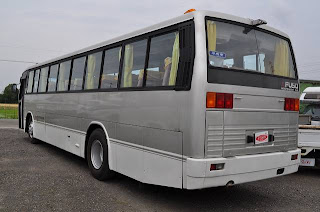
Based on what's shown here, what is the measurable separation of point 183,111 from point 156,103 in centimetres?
63

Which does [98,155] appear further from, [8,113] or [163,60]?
[8,113]

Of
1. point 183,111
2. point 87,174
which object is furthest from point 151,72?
point 87,174

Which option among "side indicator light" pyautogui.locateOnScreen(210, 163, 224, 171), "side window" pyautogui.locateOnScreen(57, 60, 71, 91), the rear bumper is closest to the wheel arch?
"side window" pyautogui.locateOnScreen(57, 60, 71, 91)

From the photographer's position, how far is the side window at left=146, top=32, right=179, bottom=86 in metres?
4.57

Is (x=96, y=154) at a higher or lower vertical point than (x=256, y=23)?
lower

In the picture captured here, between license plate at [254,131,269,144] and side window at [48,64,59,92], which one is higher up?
side window at [48,64,59,92]

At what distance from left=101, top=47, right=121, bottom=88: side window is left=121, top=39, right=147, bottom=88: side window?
27cm

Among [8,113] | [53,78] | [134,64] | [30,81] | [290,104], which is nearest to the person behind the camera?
[290,104]

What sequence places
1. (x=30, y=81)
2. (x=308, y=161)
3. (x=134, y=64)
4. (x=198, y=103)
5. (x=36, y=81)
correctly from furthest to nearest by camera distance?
(x=30, y=81) < (x=36, y=81) < (x=308, y=161) < (x=134, y=64) < (x=198, y=103)

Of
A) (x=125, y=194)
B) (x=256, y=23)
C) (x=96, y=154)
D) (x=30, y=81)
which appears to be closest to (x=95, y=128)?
(x=96, y=154)

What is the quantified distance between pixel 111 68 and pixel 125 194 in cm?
242

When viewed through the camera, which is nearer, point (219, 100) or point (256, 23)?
point (219, 100)

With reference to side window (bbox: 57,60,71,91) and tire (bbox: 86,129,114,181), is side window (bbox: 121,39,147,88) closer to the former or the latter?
tire (bbox: 86,129,114,181)

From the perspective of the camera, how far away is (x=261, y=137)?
4.72 m
